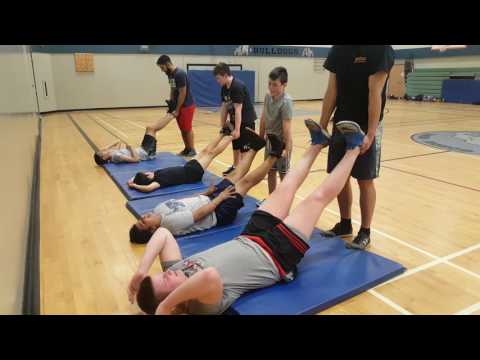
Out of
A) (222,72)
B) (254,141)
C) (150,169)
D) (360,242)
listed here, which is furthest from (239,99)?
(360,242)

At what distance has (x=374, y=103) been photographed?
2.62 m

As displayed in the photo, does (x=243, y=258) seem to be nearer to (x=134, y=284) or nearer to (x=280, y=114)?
(x=134, y=284)

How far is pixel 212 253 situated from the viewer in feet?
7.58

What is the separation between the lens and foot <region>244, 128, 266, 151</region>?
3.87 metres

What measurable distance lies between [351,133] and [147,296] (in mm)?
1754

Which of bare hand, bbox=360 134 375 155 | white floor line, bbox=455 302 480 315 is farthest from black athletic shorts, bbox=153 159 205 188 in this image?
white floor line, bbox=455 302 480 315

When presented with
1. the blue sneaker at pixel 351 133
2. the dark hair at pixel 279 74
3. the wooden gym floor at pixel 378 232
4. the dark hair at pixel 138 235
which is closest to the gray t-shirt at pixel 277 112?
the dark hair at pixel 279 74

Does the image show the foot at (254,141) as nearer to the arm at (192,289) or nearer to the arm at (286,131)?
the arm at (286,131)

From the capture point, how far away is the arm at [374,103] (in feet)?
8.46

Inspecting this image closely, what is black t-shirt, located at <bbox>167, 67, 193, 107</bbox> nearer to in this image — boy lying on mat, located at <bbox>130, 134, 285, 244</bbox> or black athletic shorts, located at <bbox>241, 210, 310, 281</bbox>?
boy lying on mat, located at <bbox>130, 134, 285, 244</bbox>

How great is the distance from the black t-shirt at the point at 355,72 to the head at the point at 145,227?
1.70 m

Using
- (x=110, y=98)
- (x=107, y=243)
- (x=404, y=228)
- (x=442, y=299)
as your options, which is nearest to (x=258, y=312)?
(x=442, y=299)
